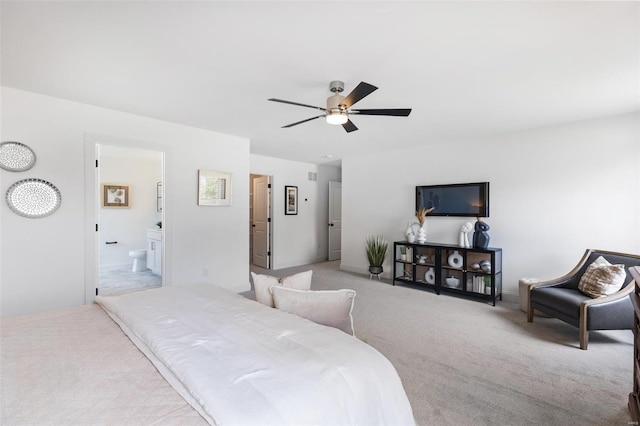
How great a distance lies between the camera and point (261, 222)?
670cm

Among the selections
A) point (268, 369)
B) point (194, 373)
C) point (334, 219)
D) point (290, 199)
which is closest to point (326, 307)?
point (268, 369)

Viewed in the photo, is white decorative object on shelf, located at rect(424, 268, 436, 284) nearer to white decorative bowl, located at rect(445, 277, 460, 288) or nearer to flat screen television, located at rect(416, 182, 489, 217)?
white decorative bowl, located at rect(445, 277, 460, 288)

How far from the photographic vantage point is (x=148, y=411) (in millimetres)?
912

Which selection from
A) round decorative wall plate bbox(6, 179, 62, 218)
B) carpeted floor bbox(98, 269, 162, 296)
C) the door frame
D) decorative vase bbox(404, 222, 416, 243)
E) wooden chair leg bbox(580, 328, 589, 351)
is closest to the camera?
wooden chair leg bbox(580, 328, 589, 351)

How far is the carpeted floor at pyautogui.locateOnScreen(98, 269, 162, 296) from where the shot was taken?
4.54 metres

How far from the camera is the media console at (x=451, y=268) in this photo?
163 inches

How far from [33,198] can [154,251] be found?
2978 mm

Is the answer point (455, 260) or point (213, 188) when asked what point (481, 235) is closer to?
point (455, 260)

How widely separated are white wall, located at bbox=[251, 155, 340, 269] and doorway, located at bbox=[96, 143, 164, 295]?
87.5 inches

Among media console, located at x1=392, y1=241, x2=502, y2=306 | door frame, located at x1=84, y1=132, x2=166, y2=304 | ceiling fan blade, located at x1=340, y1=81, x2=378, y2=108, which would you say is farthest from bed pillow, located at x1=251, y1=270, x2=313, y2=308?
media console, located at x1=392, y1=241, x2=502, y2=306

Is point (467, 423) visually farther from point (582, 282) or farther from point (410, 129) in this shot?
point (410, 129)

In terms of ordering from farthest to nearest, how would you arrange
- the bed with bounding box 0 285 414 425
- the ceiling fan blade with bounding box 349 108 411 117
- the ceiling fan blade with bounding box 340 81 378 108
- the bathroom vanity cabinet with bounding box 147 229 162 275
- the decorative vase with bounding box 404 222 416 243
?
the bathroom vanity cabinet with bounding box 147 229 162 275 < the decorative vase with bounding box 404 222 416 243 < the ceiling fan blade with bounding box 349 108 411 117 < the ceiling fan blade with bounding box 340 81 378 108 < the bed with bounding box 0 285 414 425

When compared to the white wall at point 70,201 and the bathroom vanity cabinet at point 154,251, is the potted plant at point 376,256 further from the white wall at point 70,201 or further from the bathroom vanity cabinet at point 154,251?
the bathroom vanity cabinet at point 154,251

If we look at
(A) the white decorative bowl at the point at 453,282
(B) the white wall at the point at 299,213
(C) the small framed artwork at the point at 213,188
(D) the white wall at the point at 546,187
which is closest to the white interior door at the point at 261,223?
(B) the white wall at the point at 299,213
